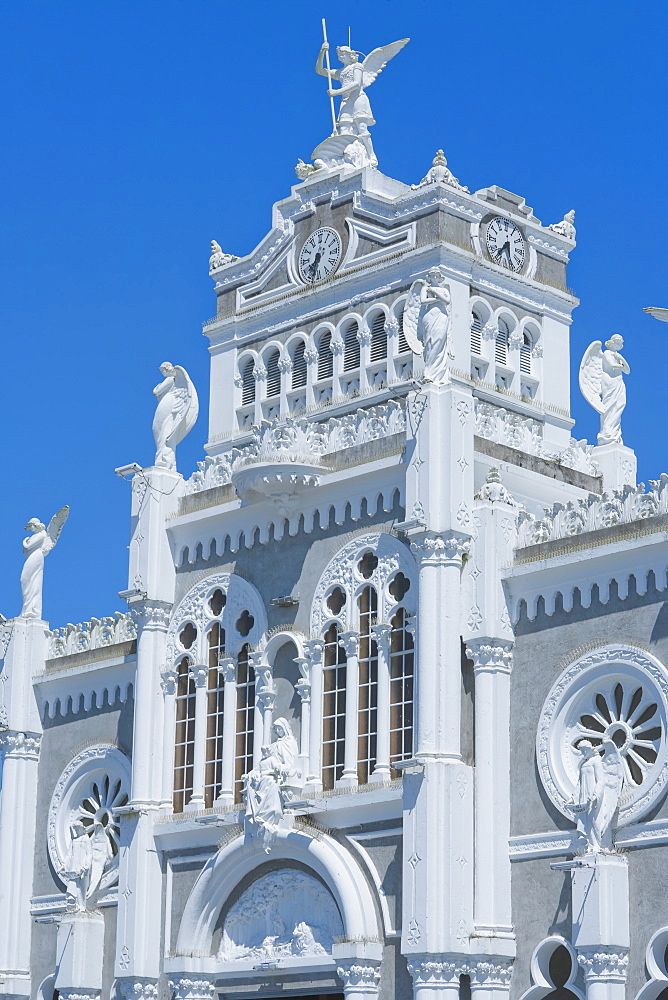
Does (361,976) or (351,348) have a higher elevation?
(351,348)

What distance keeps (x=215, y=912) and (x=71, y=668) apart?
31.1ft

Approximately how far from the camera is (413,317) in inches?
1801

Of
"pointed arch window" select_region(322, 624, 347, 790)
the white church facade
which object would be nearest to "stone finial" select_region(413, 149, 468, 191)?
the white church facade

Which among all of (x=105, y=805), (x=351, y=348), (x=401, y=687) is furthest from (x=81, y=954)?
(x=351, y=348)

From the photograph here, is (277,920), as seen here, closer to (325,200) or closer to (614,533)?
(614,533)

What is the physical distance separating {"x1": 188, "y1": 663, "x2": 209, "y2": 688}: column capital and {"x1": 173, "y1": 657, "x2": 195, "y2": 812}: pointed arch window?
0.38m

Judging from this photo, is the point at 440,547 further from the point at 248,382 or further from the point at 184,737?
the point at 248,382

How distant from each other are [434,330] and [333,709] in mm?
8736

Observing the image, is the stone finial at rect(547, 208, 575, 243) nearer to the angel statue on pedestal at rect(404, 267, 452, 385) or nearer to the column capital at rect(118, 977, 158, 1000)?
the angel statue on pedestal at rect(404, 267, 452, 385)

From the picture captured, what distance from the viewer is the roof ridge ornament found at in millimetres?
51875

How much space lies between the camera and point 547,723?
39125 mm

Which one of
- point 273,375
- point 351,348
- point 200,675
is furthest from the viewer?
point 273,375

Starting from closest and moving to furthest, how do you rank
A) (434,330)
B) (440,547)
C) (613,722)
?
(613,722), (440,547), (434,330)

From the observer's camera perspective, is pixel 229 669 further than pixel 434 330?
Yes
